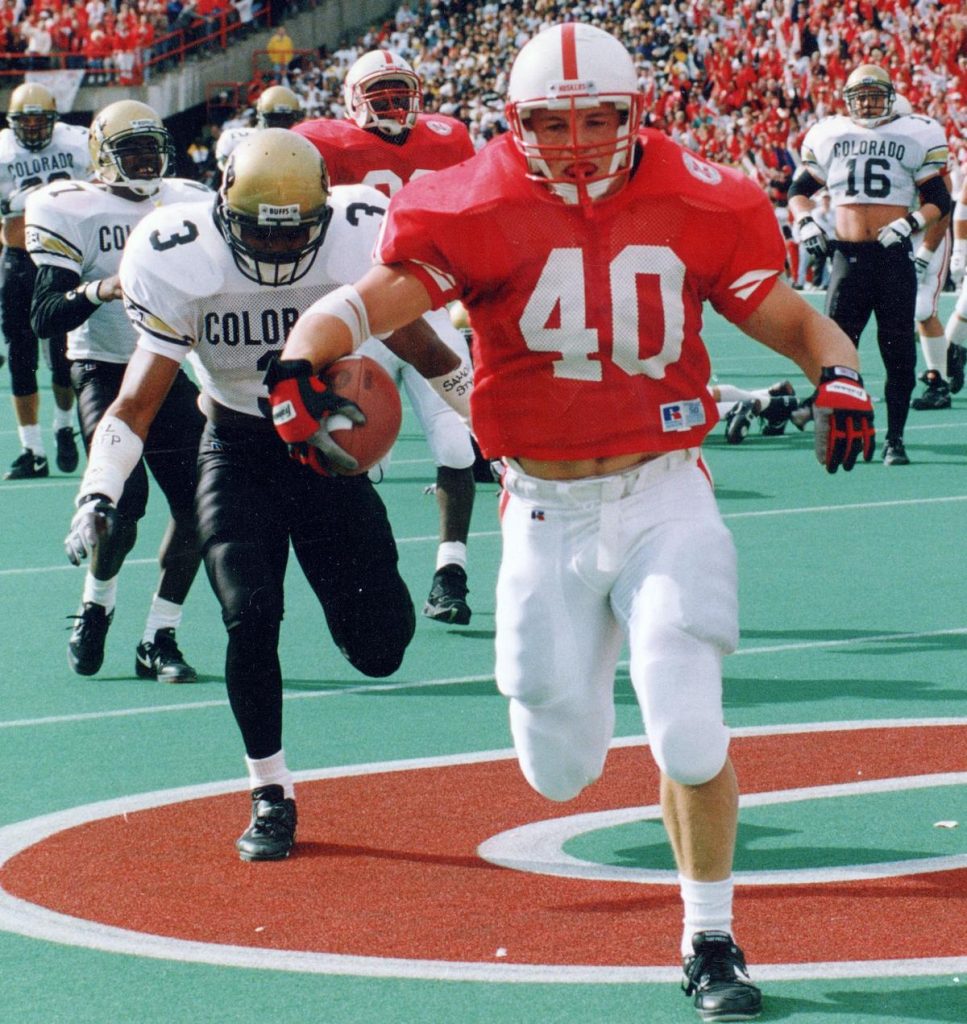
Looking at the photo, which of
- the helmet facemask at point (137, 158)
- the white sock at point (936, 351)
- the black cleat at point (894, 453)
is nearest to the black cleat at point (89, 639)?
the helmet facemask at point (137, 158)

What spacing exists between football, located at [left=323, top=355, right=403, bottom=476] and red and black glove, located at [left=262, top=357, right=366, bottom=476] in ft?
0.06

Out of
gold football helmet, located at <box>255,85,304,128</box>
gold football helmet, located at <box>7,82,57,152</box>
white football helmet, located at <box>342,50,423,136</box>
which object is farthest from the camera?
gold football helmet, located at <box>255,85,304,128</box>

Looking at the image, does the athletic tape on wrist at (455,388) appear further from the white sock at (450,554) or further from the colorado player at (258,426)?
the white sock at (450,554)

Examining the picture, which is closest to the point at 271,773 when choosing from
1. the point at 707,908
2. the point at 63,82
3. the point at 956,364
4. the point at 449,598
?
the point at 707,908

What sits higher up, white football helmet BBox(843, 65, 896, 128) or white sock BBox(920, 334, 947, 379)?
white football helmet BBox(843, 65, 896, 128)

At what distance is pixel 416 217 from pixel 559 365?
387 mm

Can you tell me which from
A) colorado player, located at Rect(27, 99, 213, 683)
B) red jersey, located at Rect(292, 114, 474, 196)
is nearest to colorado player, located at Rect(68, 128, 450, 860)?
colorado player, located at Rect(27, 99, 213, 683)

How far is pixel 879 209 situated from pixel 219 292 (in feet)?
20.3

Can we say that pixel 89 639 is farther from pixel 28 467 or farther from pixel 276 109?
pixel 276 109

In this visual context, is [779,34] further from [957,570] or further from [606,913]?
[606,913]

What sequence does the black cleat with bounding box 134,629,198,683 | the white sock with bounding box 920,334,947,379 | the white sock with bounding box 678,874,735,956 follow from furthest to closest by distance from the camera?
the white sock with bounding box 920,334,947,379, the black cleat with bounding box 134,629,198,683, the white sock with bounding box 678,874,735,956

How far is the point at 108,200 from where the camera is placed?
22.5 ft

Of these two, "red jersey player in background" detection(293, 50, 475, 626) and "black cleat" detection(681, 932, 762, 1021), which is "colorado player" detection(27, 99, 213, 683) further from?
"black cleat" detection(681, 932, 762, 1021)

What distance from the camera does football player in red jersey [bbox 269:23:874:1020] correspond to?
3.70 m
